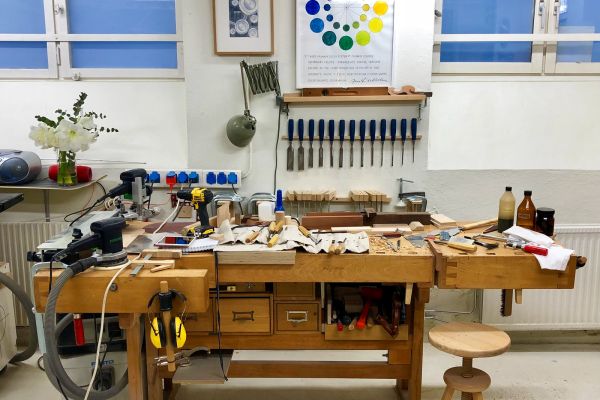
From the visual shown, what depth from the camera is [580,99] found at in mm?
2904

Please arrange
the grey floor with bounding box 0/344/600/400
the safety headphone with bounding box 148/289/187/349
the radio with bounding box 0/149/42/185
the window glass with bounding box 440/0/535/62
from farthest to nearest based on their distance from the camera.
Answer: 1. the window glass with bounding box 440/0/535/62
2. the radio with bounding box 0/149/42/185
3. the grey floor with bounding box 0/344/600/400
4. the safety headphone with bounding box 148/289/187/349

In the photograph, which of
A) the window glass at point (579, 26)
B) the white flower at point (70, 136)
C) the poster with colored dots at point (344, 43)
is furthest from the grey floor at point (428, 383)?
the window glass at point (579, 26)

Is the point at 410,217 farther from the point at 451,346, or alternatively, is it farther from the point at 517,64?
the point at 517,64

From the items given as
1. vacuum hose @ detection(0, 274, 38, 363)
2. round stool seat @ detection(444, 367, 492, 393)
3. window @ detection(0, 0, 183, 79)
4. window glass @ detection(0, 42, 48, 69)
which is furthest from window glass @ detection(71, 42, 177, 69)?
round stool seat @ detection(444, 367, 492, 393)

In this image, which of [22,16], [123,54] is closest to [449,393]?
[123,54]

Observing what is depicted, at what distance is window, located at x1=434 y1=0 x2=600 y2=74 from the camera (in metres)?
2.85

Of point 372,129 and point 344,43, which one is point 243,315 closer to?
point 372,129

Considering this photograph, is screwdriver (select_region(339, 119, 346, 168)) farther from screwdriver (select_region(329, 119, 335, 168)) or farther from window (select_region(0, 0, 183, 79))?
window (select_region(0, 0, 183, 79))

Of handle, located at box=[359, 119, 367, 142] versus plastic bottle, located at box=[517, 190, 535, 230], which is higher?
handle, located at box=[359, 119, 367, 142]

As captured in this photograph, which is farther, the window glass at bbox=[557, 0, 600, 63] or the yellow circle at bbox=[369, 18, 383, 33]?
the window glass at bbox=[557, 0, 600, 63]

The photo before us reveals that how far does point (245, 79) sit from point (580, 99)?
197 cm

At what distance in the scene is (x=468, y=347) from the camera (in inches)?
75.3

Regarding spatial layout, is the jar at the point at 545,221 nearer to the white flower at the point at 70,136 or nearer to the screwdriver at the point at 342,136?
the screwdriver at the point at 342,136

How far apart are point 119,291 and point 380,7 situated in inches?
78.8
